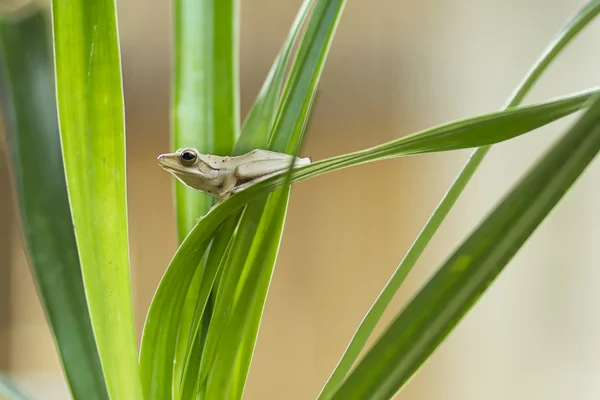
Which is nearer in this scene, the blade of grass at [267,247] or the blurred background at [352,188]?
the blade of grass at [267,247]

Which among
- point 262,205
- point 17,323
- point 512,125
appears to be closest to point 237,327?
point 262,205

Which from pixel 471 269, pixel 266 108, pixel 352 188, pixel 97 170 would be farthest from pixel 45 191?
pixel 352 188

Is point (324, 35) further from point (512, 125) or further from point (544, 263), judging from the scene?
point (544, 263)

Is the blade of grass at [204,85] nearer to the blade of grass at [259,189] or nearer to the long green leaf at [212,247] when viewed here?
the long green leaf at [212,247]

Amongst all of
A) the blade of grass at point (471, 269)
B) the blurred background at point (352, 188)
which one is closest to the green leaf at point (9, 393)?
the blade of grass at point (471, 269)

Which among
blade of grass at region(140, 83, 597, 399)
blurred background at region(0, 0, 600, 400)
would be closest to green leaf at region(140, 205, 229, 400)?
blade of grass at region(140, 83, 597, 399)

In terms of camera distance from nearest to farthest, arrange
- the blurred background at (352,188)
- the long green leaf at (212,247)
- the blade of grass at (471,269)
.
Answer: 1. the blade of grass at (471,269)
2. the long green leaf at (212,247)
3. the blurred background at (352,188)

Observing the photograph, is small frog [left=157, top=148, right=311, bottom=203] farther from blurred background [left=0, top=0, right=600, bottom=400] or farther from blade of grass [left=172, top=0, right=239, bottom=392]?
blurred background [left=0, top=0, right=600, bottom=400]

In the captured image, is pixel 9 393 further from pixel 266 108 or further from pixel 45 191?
pixel 266 108
